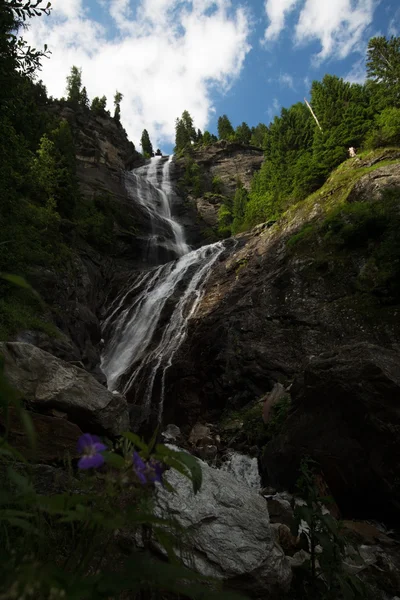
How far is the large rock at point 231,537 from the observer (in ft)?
8.77

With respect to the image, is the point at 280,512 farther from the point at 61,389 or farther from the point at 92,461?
the point at 92,461

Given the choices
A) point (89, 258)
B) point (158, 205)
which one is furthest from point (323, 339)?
point (158, 205)

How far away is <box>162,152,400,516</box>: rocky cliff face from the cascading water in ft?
2.83

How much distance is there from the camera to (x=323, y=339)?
11.9 metres

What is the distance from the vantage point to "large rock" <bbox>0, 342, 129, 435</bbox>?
466 centimetres

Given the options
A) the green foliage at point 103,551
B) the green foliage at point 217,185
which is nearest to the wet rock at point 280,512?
the green foliage at point 103,551

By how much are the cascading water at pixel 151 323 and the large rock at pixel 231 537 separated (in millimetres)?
8123

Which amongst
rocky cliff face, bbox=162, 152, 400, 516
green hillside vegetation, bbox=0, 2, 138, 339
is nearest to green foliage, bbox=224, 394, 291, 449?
rocky cliff face, bbox=162, 152, 400, 516

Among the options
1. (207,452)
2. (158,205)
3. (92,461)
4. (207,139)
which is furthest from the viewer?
(207,139)

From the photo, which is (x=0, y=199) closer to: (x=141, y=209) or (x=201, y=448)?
(x=201, y=448)

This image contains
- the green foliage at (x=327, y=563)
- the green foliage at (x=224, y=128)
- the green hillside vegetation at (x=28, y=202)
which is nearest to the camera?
the green foliage at (x=327, y=563)

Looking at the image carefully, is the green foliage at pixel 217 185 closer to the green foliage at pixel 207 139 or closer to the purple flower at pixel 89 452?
the green foliage at pixel 207 139

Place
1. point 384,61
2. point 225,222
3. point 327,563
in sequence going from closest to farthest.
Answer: point 327,563
point 384,61
point 225,222

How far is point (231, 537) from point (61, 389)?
3.26 m
